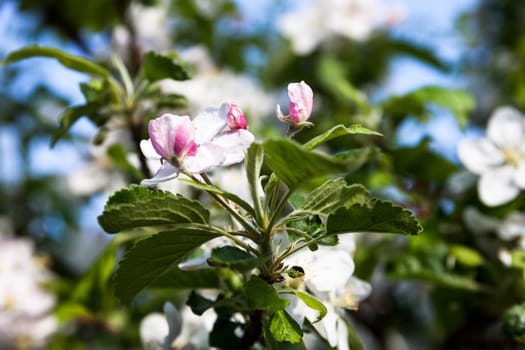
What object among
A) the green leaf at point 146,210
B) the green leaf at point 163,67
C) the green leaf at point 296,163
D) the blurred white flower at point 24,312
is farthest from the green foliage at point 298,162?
the blurred white flower at point 24,312

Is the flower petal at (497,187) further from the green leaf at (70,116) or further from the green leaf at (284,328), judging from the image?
the green leaf at (70,116)

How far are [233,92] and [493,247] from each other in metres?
1.26

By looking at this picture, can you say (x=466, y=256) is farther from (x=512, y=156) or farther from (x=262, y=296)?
(x=262, y=296)

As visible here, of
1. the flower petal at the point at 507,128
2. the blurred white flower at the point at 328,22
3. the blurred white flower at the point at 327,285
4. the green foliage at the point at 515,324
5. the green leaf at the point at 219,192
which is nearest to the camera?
the green leaf at the point at 219,192

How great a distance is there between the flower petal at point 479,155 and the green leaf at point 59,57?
736 millimetres

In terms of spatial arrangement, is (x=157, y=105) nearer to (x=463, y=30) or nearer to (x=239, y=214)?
(x=239, y=214)

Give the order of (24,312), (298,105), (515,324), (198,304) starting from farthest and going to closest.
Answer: (24,312) < (515,324) < (198,304) < (298,105)

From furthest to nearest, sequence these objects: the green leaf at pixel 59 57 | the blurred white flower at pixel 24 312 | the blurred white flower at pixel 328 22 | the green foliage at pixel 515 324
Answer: the blurred white flower at pixel 328 22 < the blurred white flower at pixel 24 312 < the green leaf at pixel 59 57 < the green foliage at pixel 515 324

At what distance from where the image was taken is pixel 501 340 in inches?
54.4

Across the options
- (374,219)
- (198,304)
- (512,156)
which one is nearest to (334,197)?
(374,219)

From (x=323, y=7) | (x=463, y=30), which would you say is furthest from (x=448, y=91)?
(x=463, y=30)

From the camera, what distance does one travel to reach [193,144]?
766 millimetres

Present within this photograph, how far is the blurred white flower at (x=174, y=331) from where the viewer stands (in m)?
1.04

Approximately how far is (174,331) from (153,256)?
0.30 metres
